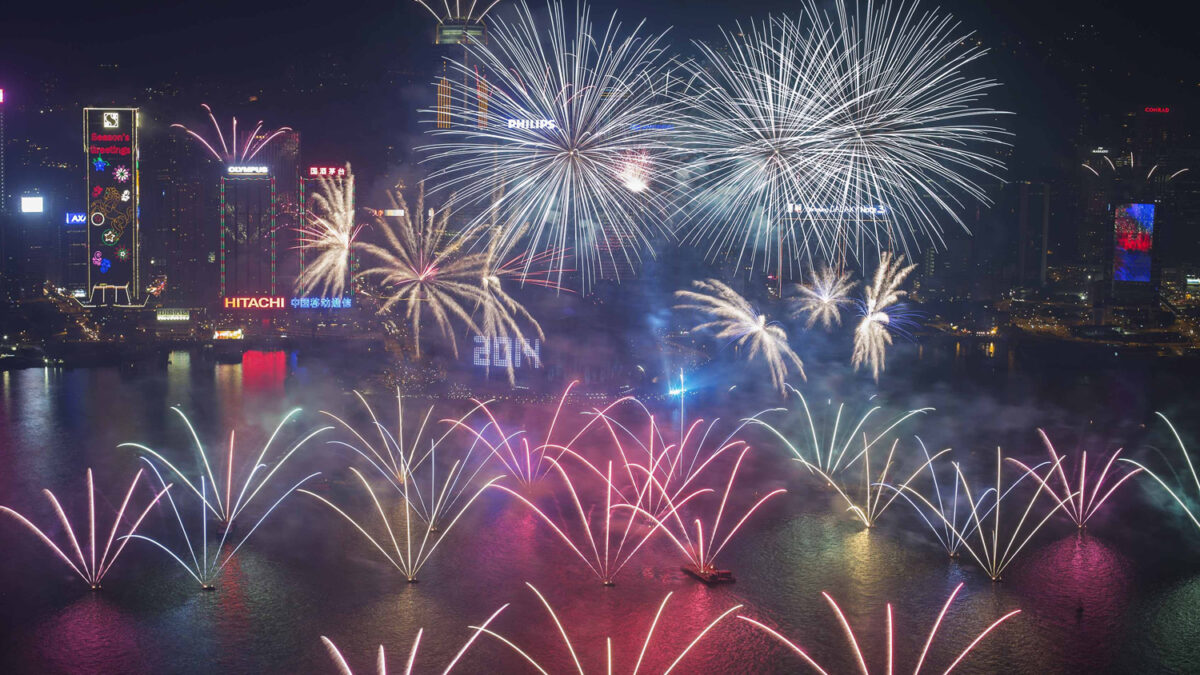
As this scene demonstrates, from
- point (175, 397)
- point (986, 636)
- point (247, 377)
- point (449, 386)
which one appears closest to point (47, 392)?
point (175, 397)

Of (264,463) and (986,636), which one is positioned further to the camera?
(264,463)

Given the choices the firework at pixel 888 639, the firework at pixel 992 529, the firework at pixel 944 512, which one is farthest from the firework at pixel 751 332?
the firework at pixel 888 639

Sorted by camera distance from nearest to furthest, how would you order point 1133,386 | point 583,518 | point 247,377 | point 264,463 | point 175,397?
point 583,518 < point 264,463 < point 175,397 < point 247,377 < point 1133,386

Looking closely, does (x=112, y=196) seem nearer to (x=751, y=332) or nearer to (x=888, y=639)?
(x=751, y=332)

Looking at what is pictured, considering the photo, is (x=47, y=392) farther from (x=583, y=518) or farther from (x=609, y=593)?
(x=609, y=593)

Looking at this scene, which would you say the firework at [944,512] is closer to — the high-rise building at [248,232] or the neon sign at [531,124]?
the neon sign at [531,124]

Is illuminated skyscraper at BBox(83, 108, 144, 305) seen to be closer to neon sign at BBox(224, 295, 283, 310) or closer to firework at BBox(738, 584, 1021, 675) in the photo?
neon sign at BBox(224, 295, 283, 310)

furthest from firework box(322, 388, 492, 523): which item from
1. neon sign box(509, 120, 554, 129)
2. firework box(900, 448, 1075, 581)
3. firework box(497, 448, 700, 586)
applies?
firework box(900, 448, 1075, 581)
